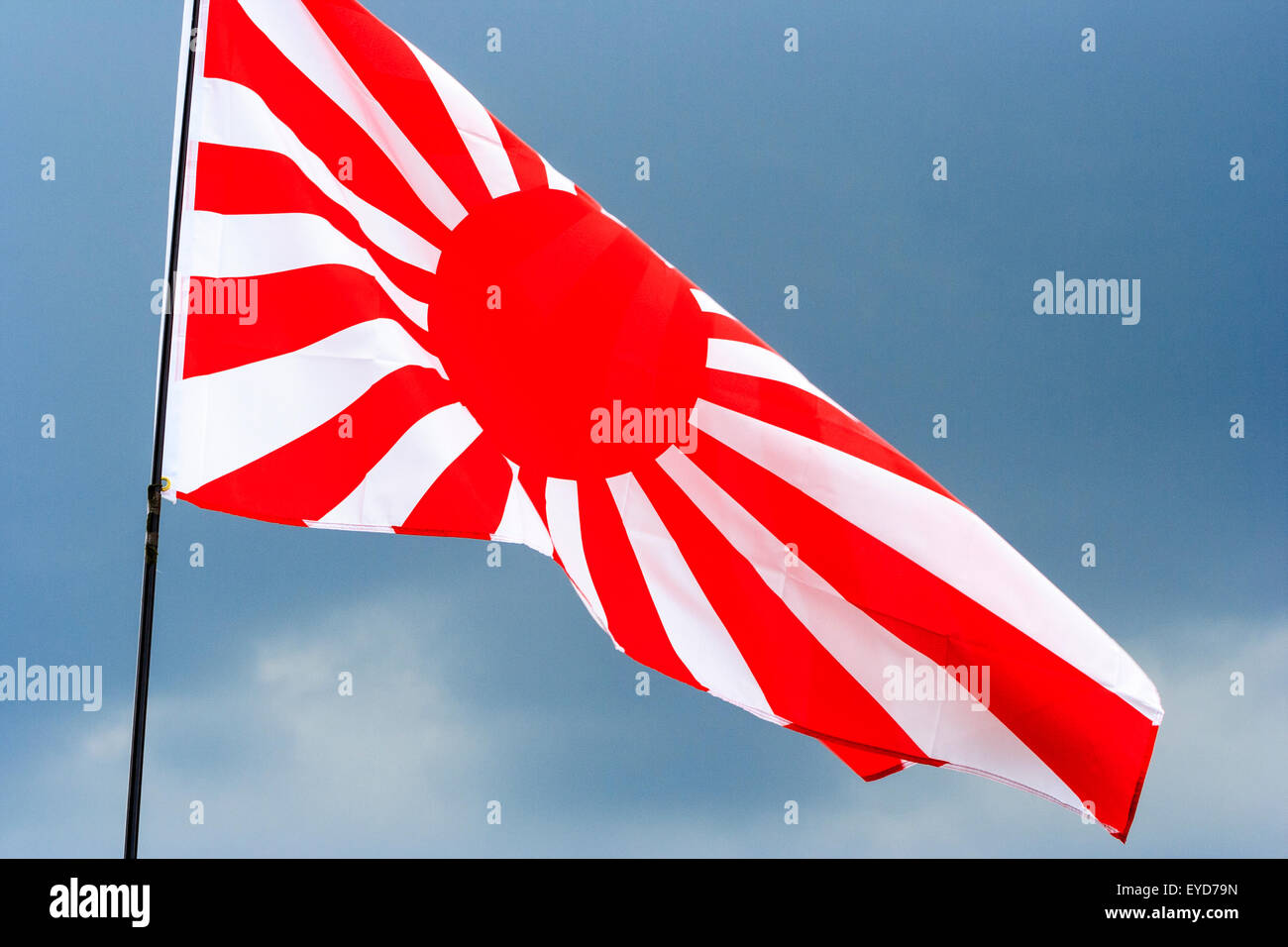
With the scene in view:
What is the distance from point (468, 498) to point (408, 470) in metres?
0.47

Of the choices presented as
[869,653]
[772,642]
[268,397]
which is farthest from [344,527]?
[869,653]

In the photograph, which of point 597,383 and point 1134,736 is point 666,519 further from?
point 1134,736

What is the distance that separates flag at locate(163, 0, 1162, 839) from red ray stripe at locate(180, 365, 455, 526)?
0.02m

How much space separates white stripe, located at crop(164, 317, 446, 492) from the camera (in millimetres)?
8297

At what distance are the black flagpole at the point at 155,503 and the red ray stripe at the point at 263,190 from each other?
0.23 metres

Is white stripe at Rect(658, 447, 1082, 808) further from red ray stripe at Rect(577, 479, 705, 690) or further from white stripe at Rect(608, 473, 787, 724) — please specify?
red ray stripe at Rect(577, 479, 705, 690)

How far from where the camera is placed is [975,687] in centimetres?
844

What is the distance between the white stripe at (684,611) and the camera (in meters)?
8.70

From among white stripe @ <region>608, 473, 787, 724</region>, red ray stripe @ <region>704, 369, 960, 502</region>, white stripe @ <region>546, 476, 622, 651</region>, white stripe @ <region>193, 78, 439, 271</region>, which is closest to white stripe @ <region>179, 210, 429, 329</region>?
white stripe @ <region>193, 78, 439, 271</region>

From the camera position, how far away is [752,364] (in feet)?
30.6

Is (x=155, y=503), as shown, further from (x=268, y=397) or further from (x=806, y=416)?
(x=806, y=416)

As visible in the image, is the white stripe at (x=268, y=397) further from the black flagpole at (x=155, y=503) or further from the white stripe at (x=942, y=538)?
the white stripe at (x=942, y=538)

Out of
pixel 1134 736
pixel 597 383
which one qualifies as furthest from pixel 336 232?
pixel 1134 736

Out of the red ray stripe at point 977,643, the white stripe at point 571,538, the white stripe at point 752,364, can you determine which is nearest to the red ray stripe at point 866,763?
the red ray stripe at point 977,643
